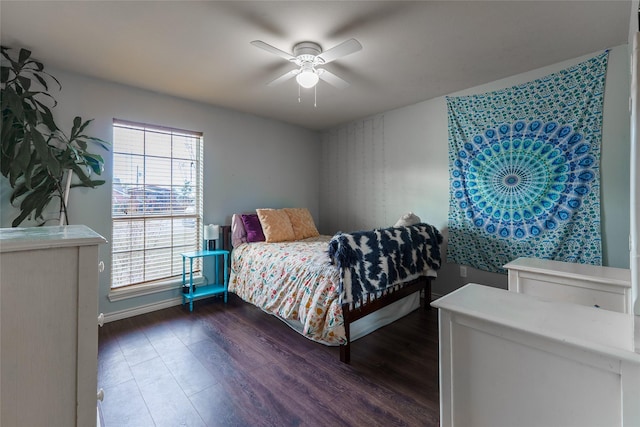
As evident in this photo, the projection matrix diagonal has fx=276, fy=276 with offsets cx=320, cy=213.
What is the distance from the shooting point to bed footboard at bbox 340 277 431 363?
2.06m

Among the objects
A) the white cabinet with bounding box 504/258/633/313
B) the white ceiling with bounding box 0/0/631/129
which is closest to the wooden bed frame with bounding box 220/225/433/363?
the white cabinet with bounding box 504/258/633/313

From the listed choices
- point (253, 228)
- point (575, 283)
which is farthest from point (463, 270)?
point (253, 228)

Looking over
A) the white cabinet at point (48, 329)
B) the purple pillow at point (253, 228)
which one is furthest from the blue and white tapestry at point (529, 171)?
the white cabinet at point (48, 329)

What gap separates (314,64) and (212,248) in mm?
2391

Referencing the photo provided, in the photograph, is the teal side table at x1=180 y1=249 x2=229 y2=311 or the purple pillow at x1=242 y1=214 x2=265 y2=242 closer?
the teal side table at x1=180 y1=249 x2=229 y2=311

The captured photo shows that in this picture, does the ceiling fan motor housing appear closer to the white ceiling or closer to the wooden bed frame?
the white ceiling

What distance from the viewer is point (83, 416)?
38.9 inches

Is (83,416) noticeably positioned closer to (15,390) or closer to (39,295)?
(15,390)

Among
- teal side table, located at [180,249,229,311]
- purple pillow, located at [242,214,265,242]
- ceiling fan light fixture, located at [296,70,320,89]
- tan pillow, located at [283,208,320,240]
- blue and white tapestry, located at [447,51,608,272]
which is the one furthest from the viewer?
tan pillow, located at [283,208,320,240]

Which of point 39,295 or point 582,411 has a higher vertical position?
point 39,295

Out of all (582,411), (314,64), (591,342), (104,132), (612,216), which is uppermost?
(314,64)

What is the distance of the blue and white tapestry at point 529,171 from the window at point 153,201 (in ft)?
10.3

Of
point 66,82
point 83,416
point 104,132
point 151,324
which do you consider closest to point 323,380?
point 83,416

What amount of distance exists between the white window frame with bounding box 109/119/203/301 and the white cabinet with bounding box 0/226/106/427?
2163mm
